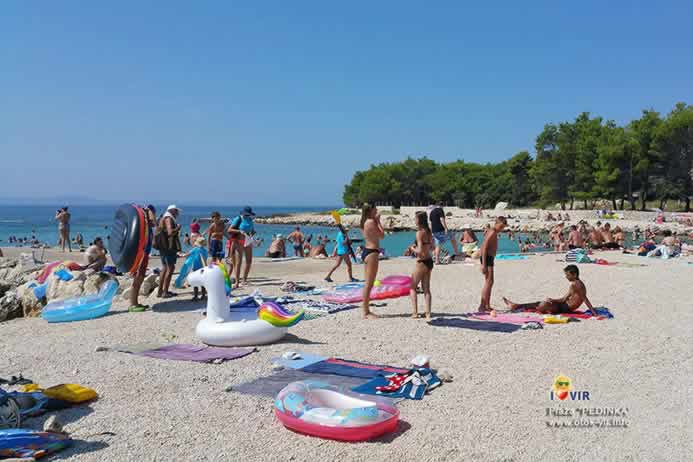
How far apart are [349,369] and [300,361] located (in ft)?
2.07

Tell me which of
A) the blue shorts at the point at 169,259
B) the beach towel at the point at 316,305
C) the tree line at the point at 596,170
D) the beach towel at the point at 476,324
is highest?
the tree line at the point at 596,170

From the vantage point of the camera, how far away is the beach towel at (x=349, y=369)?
5843 mm

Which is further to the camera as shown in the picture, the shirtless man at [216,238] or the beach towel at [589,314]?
the shirtless man at [216,238]

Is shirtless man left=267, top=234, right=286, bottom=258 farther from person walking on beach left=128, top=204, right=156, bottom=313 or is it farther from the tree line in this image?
the tree line

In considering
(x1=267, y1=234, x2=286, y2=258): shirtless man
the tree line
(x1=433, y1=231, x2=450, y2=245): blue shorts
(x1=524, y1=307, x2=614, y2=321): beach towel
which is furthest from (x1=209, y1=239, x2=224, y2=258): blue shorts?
the tree line

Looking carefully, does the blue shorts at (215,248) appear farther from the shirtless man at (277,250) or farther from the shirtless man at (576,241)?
the shirtless man at (576,241)

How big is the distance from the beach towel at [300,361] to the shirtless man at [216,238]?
4949 mm

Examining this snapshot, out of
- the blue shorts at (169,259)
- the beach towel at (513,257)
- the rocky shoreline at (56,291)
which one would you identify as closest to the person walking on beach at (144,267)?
the blue shorts at (169,259)

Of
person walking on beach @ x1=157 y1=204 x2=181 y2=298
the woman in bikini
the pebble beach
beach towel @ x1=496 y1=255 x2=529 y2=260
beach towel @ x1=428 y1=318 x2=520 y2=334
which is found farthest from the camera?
beach towel @ x1=496 y1=255 x2=529 y2=260

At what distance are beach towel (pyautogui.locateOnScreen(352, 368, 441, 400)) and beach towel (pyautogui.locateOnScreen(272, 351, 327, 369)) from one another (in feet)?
2.96

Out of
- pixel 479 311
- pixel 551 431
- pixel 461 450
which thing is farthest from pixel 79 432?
pixel 479 311

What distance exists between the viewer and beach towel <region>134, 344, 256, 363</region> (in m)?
6.51

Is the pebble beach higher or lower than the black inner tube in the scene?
lower

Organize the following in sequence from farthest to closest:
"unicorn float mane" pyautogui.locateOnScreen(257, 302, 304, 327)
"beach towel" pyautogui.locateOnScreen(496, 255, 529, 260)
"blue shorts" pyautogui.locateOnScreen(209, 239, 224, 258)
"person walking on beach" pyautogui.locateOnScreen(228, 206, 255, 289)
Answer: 1. "beach towel" pyautogui.locateOnScreen(496, 255, 529, 260)
2. "person walking on beach" pyautogui.locateOnScreen(228, 206, 255, 289)
3. "blue shorts" pyautogui.locateOnScreen(209, 239, 224, 258)
4. "unicorn float mane" pyautogui.locateOnScreen(257, 302, 304, 327)
